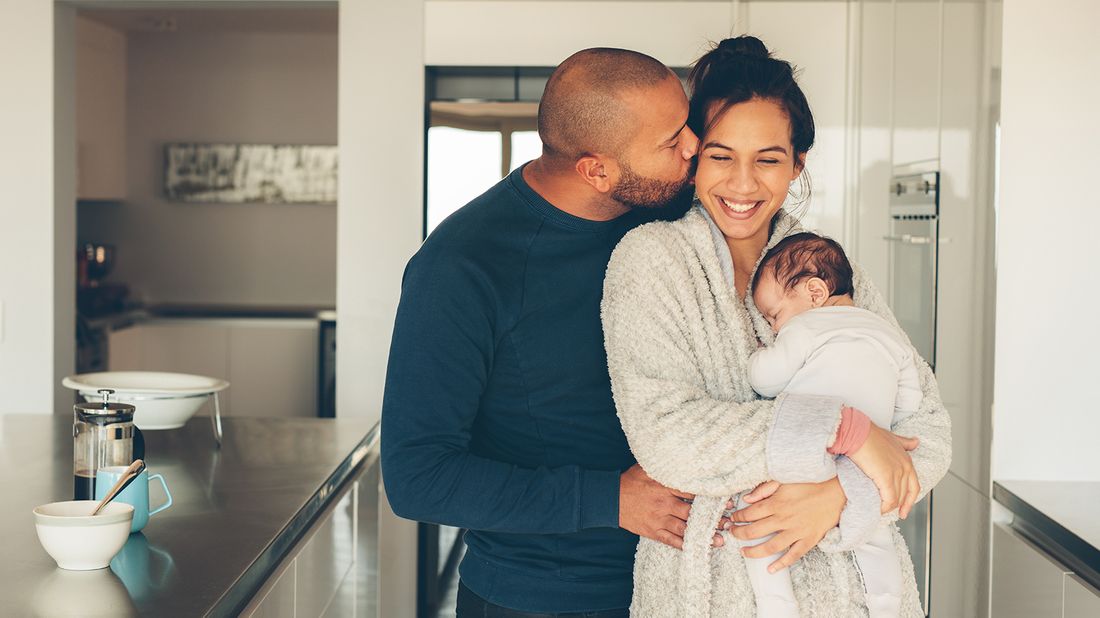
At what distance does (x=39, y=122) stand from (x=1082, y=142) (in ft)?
9.25

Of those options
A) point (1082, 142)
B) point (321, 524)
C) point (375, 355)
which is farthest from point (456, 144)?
point (1082, 142)

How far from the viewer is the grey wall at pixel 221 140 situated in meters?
6.56

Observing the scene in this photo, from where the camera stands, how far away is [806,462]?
1.38m

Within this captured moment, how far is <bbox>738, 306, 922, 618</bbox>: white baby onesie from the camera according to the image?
150 centimetres

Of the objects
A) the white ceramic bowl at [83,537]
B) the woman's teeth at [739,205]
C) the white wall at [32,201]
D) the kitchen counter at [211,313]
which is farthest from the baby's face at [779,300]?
the kitchen counter at [211,313]

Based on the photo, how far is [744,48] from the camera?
1.65m

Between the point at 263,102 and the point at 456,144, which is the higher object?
the point at 263,102

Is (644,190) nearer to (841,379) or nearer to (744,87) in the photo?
(744,87)

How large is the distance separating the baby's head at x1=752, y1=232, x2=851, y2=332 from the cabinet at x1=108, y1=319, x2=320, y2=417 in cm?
461

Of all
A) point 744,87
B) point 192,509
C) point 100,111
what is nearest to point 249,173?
point 100,111

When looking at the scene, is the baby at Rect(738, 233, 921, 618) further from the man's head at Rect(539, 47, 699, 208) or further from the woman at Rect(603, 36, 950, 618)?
the man's head at Rect(539, 47, 699, 208)

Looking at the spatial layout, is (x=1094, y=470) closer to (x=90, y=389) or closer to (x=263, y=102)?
(x=90, y=389)

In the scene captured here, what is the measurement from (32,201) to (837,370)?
267 cm

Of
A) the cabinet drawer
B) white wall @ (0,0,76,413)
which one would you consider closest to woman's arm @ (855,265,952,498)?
the cabinet drawer
